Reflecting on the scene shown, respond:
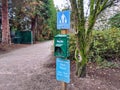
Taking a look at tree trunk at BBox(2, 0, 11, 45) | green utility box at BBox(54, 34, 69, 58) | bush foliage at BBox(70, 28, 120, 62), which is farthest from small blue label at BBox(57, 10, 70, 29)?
tree trunk at BBox(2, 0, 11, 45)

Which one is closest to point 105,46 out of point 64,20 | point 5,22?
point 64,20

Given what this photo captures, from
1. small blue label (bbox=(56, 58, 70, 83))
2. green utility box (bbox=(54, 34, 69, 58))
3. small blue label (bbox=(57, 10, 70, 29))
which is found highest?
small blue label (bbox=(57, 10, 70, 29))

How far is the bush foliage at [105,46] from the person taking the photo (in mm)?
7770

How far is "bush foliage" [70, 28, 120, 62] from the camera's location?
777 centimetres

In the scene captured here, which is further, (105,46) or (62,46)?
(105,46)

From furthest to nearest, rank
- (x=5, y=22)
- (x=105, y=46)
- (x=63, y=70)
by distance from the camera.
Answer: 1. (x=5, y=22)
2. (x=105, y=46)
3. (x=63, y=70)

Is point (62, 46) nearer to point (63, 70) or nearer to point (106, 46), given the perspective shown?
point (63, 70)

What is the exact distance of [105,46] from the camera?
7.92 meters

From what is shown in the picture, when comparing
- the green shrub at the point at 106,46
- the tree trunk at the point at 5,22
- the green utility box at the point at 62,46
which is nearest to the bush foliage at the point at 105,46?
the green shrub at the point at 106,46

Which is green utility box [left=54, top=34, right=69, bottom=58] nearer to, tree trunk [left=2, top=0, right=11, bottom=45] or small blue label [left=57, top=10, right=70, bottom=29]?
small blue label [left=57, top=10, right=70, bottom=29]

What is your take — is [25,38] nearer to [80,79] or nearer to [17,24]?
[17,24]

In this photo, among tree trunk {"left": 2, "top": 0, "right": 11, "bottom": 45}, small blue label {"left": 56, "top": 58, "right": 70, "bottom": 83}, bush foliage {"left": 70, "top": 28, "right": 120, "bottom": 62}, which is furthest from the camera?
tree trunk {"left": 2, "top": 0, "right": 11, "bottom": 45}

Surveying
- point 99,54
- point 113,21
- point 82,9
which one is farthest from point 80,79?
point 113,21

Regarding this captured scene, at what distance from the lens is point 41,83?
15.9 ft
